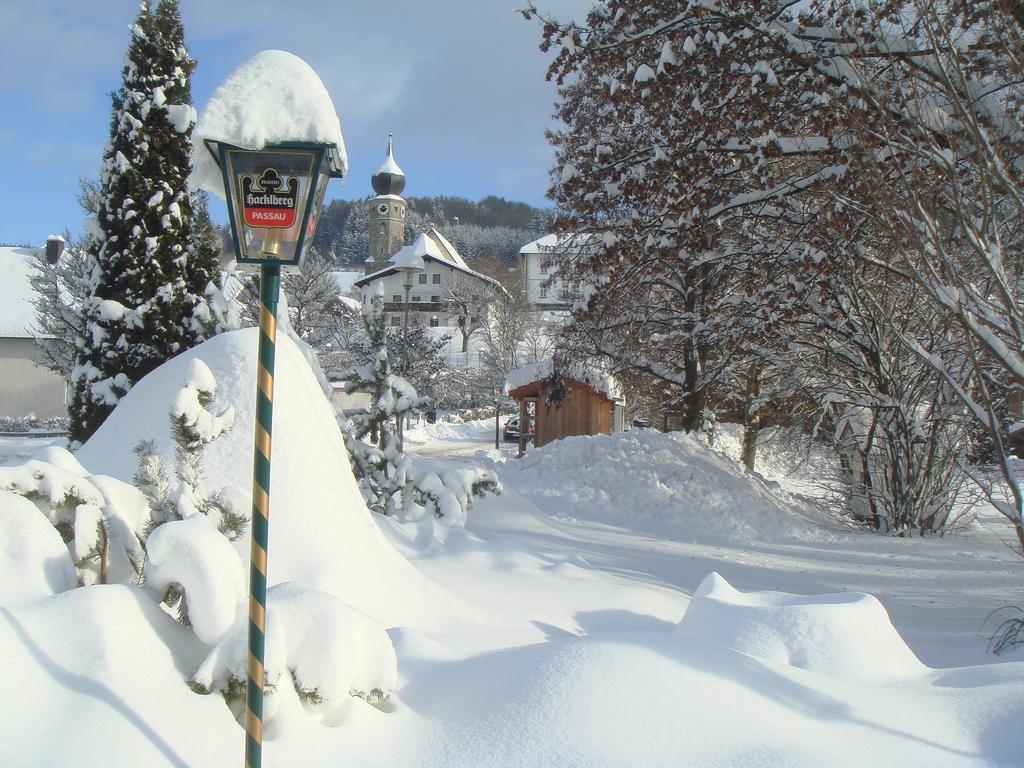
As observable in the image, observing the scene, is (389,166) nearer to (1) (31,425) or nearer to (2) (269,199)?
(1) (31,425)

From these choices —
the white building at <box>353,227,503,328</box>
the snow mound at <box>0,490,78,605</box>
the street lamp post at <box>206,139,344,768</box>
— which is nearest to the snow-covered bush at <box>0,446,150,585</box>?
the snow mound at <box>0,490,78,605</box>

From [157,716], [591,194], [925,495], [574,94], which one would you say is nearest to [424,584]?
[157,716]

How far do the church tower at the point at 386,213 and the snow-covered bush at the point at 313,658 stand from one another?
7945 cm

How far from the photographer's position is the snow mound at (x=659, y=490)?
1234cm

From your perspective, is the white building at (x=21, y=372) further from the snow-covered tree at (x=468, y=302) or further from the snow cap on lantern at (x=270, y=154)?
the snow cap on lantern at (x=270, y=154)

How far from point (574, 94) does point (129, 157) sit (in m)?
7.93

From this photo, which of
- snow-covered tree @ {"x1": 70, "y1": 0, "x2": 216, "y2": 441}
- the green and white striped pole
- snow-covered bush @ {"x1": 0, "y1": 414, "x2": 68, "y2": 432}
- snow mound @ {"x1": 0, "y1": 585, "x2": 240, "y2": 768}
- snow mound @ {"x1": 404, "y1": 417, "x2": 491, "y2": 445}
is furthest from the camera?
snow mound @ {"x1": 404, "y1": 417, "x2": 491, "y2": 445}

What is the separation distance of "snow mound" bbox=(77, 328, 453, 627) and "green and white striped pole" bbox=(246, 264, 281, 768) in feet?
5.81

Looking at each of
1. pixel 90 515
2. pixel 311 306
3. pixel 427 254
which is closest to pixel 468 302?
pixel 427 254

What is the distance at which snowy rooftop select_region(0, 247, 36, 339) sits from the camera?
3628 centimetres

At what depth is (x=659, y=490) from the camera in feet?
43.9

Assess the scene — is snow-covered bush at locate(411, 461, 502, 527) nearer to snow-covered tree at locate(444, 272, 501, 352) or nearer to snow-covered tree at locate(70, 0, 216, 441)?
snow-covered tree at locate(70, 0, 216, 441)

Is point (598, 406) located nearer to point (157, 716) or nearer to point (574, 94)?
point (574, 94)

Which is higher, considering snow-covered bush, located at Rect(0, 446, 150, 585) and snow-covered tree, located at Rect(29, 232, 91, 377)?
snow-covered tree, located at Rect(29, 232, 91, 377)
